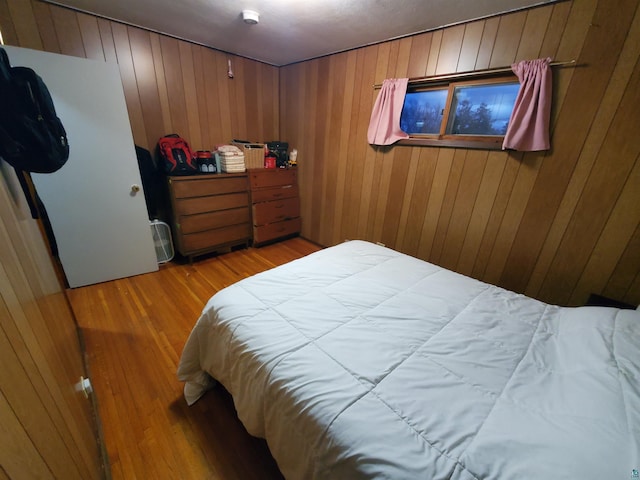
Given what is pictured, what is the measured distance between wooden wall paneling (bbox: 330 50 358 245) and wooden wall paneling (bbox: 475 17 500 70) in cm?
117

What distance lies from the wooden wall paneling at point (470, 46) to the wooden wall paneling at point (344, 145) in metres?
1.04

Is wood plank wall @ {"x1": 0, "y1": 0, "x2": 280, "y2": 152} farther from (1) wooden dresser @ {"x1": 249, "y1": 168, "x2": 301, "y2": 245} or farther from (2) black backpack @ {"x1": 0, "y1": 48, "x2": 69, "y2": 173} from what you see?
(2) black backpack @ {"x1": 0, "y1": 48, "x2": 69, "y2": 173}

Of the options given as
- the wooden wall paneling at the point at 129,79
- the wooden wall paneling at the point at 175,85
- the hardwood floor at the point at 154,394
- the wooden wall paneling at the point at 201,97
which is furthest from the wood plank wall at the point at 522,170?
the hardwood floor at the point at 154,394

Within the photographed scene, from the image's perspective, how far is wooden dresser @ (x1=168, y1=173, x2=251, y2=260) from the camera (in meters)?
2.62

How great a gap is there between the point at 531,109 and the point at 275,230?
2789 mm

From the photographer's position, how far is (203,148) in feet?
10.1

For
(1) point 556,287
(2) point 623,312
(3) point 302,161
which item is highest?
(3) point 302,161

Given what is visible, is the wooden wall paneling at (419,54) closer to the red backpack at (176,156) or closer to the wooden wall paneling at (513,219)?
the wooden wall paneling at (513,219)

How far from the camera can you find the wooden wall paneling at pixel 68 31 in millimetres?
2047

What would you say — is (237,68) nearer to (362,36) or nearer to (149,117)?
(149,117)

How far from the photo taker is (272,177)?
3.24 m

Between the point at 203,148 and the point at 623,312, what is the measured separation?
12.1ft

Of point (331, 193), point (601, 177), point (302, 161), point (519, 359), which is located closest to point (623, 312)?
point (519, 359)

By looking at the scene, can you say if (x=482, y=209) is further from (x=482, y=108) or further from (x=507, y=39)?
(x=507, y=39)
